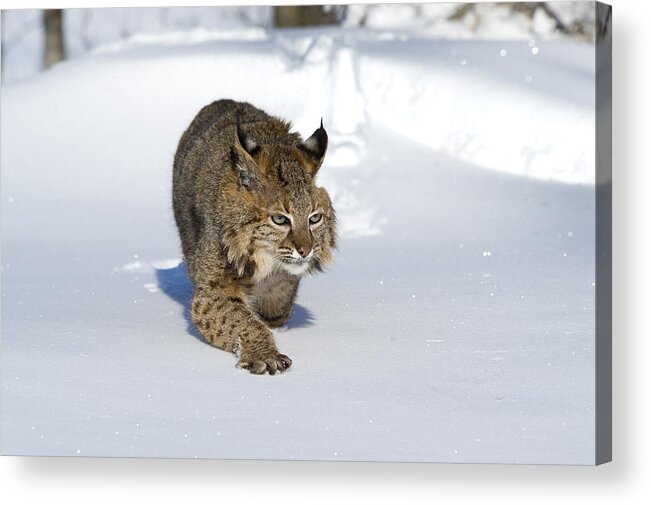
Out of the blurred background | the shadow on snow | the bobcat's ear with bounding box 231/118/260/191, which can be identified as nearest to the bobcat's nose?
the bobcat's ear with bounding box 231/118/260/191

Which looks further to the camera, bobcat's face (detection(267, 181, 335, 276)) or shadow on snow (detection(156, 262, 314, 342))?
shadow on snow (detection(156, 262, 314, 342))

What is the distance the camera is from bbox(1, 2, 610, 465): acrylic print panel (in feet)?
23.5

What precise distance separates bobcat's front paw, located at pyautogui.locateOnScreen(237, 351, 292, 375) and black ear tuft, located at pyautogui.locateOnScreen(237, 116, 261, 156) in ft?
3.69

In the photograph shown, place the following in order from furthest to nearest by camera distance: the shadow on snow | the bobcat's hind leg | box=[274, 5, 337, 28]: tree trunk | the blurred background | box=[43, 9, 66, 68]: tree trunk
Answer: box=[274, 5, 337, 28]: tree trunk
box=[43, 9, 66, 68]: tree trunk
the blurred background
the shadow on snow
the bobcat's hind leg

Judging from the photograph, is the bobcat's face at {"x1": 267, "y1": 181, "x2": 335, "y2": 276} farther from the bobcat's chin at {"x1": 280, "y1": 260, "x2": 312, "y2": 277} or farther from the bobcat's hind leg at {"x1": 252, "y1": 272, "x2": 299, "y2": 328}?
the bobcat's hind leg at {"x1": 252, "y1": 272, "x2": 299, "y2": 328}

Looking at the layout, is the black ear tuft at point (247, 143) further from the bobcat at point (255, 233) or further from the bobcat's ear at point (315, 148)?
the bobcat's ear at point (315, 148)

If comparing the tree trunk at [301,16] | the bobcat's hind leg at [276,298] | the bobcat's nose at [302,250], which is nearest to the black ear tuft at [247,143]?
the bobcat's nose at [302,250]

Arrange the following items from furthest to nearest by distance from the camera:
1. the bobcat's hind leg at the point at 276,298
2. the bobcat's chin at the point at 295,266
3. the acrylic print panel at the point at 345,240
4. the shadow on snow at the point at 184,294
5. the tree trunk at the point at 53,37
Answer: the tree trunk at the point at 53,37, the shadow on snow at the point at 184,294, the bobcat's hind leg at the point at 276,298, the bobcat's chin at the point at 295,266, the acrylic print panel at the point at 345,240

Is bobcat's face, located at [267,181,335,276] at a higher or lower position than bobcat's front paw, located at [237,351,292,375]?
higher

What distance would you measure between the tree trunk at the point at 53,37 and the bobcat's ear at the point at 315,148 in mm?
2580

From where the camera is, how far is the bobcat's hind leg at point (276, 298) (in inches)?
315

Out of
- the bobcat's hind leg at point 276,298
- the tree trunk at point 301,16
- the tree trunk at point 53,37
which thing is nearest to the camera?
the bobcat's hind leg at point 276,298

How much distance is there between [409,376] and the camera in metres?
7.55

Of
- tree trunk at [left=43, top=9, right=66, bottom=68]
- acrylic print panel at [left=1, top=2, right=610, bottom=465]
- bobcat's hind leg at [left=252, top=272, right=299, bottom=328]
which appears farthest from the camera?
tree trunk at [left=43, top=9, right=66, bottom=68]
